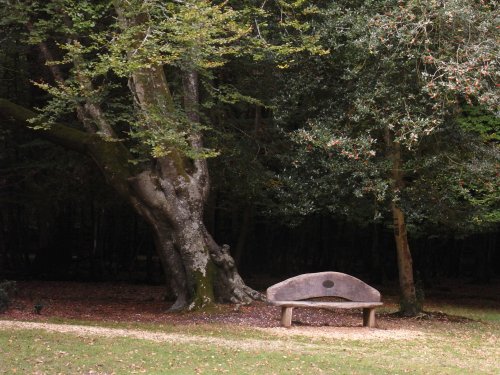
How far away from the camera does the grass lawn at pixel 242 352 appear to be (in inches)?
395

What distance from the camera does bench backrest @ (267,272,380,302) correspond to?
15.2m

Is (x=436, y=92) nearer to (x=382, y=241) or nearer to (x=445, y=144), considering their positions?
(x=445, y=144)

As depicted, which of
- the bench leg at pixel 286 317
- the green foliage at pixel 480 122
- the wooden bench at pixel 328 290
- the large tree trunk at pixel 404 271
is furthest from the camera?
the green foliage at pixel 480 122

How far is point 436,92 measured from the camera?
1470 centimetres

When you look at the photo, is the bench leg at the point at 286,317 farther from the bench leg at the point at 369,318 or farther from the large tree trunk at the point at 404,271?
the large tree trunk at the point at 404,271

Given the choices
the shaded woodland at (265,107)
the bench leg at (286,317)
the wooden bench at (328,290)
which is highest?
the shaded woodland at (265,107)

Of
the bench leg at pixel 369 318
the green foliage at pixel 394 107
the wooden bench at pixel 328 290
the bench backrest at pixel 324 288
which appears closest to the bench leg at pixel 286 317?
the wooden bench at pixel 328 290

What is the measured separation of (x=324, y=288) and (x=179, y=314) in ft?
11.3

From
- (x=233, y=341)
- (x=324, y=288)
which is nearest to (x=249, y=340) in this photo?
(x=233, y=341)

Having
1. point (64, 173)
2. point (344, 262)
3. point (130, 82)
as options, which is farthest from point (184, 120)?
point (344, 262)

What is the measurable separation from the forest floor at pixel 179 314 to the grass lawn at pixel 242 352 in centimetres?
81

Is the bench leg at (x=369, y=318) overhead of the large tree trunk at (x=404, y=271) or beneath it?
beneath

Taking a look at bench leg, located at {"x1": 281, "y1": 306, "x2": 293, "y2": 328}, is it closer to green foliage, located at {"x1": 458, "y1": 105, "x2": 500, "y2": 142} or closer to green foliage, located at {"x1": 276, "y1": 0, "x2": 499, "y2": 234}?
green foliage, located at {"x1": 276, "y1": 0, "x2": 499, "y2": 234}

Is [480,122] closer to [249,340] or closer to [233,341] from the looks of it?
[249,340]
